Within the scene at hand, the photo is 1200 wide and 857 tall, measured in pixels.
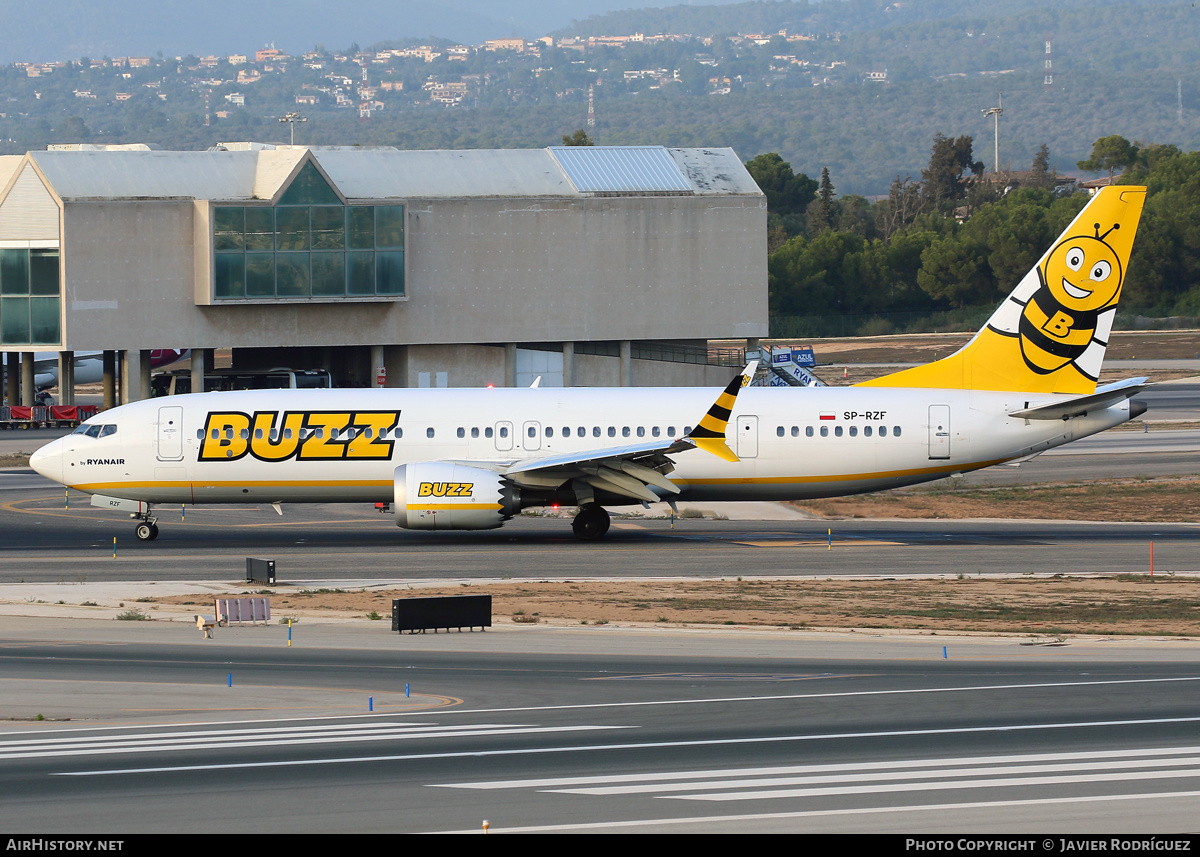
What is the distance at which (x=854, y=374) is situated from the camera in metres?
106

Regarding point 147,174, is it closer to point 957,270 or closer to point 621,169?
point 621,169

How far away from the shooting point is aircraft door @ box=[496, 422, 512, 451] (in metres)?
40.4

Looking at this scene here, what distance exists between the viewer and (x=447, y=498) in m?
38.3

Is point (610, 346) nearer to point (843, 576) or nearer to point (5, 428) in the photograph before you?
point (5, 428)

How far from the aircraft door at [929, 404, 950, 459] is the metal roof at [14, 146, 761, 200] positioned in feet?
144

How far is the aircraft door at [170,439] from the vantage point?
40.2 metres

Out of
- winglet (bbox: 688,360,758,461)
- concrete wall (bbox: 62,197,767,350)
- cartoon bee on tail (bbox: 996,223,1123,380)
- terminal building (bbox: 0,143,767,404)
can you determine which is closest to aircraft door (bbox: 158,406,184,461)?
winglet (bbox: 688,360,758,461)

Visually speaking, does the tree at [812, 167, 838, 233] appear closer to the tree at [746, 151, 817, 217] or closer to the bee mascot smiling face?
the tree at [746, 151, 817, 217]

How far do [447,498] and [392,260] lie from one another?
4193 centimetres

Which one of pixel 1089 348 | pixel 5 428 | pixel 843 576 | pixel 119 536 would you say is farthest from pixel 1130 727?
pixel 5 428

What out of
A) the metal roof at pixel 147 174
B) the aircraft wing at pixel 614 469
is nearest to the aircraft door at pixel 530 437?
the aircraft wing at pixel 614 469

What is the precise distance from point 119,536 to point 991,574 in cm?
2534
